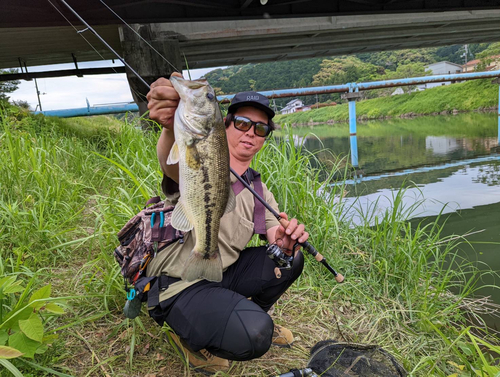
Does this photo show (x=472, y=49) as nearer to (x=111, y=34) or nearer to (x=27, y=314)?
(x=111, y=34)

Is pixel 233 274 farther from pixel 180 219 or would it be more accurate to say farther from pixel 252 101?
pixel 252 101

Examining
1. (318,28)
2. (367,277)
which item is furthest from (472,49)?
(367,277)

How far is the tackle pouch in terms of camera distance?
209cm

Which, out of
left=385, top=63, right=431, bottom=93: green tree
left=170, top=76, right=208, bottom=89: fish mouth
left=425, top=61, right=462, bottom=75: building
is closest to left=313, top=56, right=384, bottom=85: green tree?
left=385, top=63, right=431, bottom=93: green tree

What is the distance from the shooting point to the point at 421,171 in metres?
11.3

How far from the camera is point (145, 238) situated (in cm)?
209

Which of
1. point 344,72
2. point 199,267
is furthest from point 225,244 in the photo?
point 344,72

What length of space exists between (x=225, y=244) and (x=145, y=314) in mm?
989

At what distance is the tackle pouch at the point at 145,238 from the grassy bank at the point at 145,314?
0.45 m

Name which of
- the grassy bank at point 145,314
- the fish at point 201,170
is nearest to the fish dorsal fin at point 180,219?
the fish at point 201,170

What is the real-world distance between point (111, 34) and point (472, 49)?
99489 mm

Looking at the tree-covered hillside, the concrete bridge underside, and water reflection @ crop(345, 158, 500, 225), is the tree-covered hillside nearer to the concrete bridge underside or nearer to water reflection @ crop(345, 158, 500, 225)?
the concrete bridge underside

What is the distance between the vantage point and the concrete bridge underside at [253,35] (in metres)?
9.96

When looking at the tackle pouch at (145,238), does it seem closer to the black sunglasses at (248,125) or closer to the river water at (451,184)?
the black sunglasses at (248,125)
